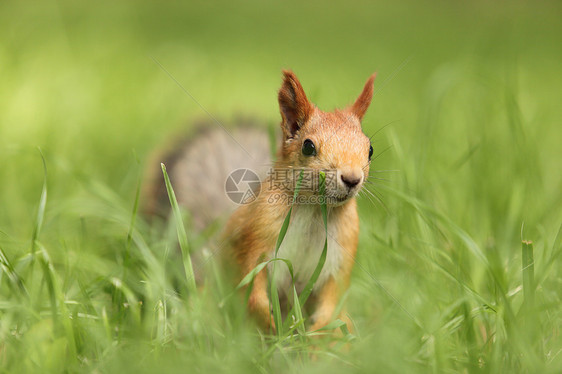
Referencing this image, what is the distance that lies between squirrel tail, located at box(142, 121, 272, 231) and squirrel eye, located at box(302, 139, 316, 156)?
61 cm

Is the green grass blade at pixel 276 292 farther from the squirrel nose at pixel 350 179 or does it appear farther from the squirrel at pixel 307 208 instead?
the squirrel nose at pixel 350 179

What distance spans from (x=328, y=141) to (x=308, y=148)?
0.30 ft

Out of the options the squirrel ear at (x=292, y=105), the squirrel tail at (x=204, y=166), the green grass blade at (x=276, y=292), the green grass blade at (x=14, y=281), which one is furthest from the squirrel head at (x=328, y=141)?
the green grass blade at (x=14, y=281)

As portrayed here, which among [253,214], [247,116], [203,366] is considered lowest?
[203,366]

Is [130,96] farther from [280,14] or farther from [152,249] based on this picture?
[280,14]

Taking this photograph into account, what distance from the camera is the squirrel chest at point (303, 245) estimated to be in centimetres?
213

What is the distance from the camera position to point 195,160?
3.13 m

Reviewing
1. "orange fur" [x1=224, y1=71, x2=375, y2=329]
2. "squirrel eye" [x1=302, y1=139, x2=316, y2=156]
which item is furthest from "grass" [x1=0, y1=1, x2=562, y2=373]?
"squirrel eye" [x1=302, y1=139, x2=316, y2=156]

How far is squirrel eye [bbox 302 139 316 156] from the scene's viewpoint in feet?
6.77

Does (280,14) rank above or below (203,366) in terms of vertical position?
above

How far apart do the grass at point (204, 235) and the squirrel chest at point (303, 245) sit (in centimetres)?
20

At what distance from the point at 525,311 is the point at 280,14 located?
7.06 m

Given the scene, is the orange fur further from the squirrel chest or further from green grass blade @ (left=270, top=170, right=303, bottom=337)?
green grass blade @ (left=270, top=170, right=303, bottom=337)

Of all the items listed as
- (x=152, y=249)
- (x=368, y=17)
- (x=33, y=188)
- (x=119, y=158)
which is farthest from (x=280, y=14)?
(x=152, y=249)
